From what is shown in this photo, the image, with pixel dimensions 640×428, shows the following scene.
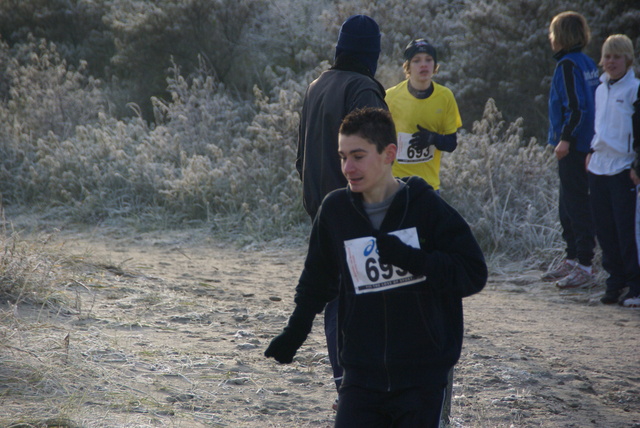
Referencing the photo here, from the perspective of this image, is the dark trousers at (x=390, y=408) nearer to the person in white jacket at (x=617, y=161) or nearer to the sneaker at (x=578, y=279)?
the person in white jacket at (x=617, y=161)

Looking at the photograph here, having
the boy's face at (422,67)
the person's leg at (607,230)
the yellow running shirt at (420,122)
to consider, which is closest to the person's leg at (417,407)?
the yellow running shirt at (420,122)

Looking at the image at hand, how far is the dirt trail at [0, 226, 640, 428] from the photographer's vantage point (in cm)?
383

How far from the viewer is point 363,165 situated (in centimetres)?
272

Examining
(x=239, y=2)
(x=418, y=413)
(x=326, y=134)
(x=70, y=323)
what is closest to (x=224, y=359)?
(x=70, y=323)

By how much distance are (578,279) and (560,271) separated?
31cm

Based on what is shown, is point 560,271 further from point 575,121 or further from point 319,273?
point 319,273

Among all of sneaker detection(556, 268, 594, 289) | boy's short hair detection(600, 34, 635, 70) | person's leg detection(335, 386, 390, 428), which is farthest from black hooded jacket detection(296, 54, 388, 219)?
sneaker detection(556, 268, 594, 289)

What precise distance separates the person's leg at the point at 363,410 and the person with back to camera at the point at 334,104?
3.52ft

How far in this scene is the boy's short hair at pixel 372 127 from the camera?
2742 mm

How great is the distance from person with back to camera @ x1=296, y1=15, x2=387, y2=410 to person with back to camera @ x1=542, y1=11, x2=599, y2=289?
3.02 m

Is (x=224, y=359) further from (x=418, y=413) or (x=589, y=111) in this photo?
(x=589, y=111)

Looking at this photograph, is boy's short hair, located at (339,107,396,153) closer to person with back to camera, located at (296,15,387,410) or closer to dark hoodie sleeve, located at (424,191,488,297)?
dark hoodie sleeve, located at (424,191,488,297)

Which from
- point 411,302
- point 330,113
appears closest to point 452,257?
point 411,302

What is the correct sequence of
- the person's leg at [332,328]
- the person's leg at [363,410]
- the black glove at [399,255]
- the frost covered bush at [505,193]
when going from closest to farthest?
the black glove at [399,255], the person's leg at [363,410], the person's leg at [332,328], the frost covered bush at [505,193]
